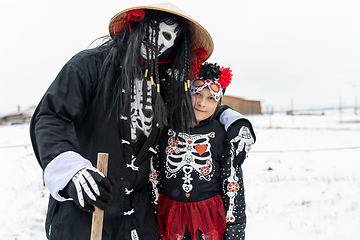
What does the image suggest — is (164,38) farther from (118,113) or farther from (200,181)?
(200,181)

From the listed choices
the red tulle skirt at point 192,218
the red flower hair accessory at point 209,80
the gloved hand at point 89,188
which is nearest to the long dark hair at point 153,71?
the red flower hair accessory at point 209,80

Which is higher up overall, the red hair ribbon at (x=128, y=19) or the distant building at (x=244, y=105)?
the red hair ribbon at (x=128, y=19)

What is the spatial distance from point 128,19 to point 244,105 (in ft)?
106

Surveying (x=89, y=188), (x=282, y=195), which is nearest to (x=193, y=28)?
(x=89, y=188)

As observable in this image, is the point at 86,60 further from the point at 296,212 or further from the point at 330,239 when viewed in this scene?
the point at 296,212

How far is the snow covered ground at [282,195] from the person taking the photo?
12.1ft

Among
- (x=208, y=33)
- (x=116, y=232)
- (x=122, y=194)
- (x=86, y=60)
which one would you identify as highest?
(x=208, y=33)

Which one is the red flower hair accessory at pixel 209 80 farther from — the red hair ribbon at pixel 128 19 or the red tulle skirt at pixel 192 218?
the red tulle skirt at pixel 192 218

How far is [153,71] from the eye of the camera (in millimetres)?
1604

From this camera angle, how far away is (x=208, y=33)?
175 cm

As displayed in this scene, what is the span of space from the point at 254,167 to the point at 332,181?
6.23 feet

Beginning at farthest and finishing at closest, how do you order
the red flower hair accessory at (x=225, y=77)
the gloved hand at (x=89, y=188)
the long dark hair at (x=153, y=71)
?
1. the red flower hair accessory at (x=225, y=77)
2. the long dark hair at (x=153, y=71)
3. the gloved hand at (x=89, y=188)

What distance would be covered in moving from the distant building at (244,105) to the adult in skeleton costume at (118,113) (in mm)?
29400

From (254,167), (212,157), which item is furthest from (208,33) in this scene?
(254,167)
